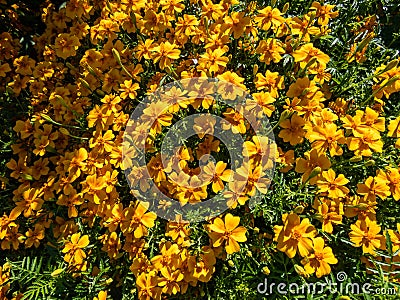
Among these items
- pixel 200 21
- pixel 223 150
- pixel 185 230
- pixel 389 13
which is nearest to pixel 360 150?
pixel 223 150

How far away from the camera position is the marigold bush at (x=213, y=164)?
4.94 ft

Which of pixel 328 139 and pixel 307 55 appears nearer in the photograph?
pixel 328 139

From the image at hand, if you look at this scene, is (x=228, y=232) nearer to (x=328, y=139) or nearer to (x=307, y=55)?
(x=328, y=139)

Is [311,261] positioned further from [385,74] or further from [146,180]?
[385,74]

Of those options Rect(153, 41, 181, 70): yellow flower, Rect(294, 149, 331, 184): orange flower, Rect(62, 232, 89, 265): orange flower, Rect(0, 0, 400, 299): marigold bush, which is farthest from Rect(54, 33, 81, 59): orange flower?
Rect(294, 149, 331, 184): orange flower

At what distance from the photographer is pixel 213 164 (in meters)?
1.57

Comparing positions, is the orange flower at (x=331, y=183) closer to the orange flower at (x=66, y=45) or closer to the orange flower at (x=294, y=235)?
the orange flower at (x=294, y=235)

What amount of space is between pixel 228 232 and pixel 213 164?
0.77 ft

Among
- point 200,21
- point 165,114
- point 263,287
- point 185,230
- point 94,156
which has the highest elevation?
point 200,21

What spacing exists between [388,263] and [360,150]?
1.20ft

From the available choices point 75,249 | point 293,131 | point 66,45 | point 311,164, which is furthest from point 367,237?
point 66,45

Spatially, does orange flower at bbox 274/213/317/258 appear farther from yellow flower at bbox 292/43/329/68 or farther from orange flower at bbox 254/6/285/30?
orange flower at bbox 254/6/285/30

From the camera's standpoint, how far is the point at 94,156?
1.71 meters

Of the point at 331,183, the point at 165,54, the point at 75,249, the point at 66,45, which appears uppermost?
the point at 66,45
